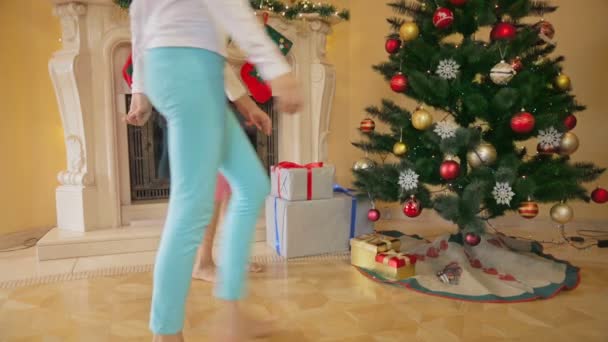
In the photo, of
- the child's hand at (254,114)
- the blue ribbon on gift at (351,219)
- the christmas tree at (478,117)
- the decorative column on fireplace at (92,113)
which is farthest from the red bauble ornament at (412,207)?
the decorative column on fireplace at (92,113)

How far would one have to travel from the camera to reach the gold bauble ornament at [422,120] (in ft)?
5.87

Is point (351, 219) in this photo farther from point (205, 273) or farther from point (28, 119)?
point (28, 119)

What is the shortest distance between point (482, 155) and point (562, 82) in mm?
532

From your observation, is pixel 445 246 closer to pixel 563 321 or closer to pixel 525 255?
pixel 525 255

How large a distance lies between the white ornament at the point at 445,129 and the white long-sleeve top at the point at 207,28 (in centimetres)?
109

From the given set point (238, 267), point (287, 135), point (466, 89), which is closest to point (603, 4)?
point (466, 89)

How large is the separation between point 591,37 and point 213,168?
2.68m

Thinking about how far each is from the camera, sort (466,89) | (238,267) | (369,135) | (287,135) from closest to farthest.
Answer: (238,267) → (466,89) → (369,135) → (287,135)

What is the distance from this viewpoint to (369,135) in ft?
6.77

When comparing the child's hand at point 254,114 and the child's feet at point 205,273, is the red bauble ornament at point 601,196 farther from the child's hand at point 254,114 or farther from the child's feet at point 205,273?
the child's feet at point 205,273

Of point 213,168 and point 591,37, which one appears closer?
point 213,168

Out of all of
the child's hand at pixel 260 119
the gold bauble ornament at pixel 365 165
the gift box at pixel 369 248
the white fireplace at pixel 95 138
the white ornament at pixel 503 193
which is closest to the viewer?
the child's hand at pixel 260 119

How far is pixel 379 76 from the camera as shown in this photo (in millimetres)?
3184

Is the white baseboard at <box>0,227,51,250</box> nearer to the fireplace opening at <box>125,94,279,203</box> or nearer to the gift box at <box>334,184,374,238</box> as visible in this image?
the fireplace opening at <box>125,94,279,203</box>
